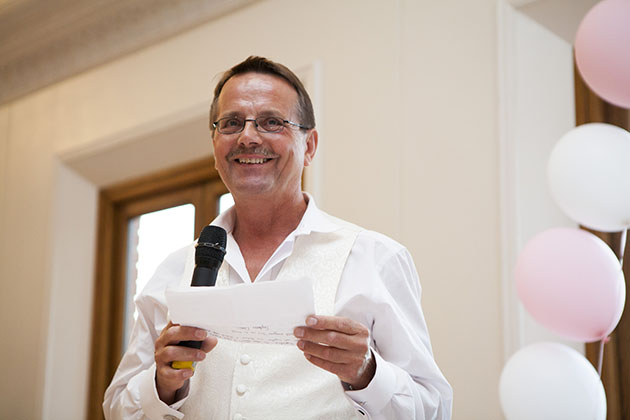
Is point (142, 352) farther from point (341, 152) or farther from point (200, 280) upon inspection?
point (341, 152)

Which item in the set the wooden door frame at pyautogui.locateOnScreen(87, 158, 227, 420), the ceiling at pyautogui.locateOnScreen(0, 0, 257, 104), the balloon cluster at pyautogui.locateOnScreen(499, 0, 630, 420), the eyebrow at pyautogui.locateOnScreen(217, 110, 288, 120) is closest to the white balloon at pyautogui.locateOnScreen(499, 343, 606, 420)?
the balloon cluster at pyautogui.locateOnScreen(499, 0, 630, 420)

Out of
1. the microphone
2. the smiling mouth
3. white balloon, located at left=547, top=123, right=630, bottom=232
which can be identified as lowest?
the microphone

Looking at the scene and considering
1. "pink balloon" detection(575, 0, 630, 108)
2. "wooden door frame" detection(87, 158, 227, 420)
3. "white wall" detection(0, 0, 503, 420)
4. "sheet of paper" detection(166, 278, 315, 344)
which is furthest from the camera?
"wooden door frame" detection(87, 158, 227, 420)

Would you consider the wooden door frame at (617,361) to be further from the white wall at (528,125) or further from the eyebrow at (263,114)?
the eyebrow at (263,114)

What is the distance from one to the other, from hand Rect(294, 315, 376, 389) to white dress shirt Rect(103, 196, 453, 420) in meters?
0.08

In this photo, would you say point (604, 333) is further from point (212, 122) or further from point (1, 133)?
point (1, 133)

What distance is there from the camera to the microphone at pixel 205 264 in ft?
6.34

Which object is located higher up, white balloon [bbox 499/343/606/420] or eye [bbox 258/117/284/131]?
eye [bbox 258/117/284/131]

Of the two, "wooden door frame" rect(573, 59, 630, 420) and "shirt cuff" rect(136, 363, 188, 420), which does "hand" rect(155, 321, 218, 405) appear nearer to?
"shirt cuff" rect(136, 363, 188, 420)

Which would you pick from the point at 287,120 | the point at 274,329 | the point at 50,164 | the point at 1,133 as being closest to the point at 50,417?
the point at 50,164

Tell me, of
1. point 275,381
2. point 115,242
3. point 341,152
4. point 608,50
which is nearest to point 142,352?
point 275,381

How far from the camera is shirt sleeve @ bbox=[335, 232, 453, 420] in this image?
6.52 ft

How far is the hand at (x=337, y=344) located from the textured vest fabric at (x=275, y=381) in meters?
0.23

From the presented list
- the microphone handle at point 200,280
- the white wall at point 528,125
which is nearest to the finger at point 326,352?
the microphone handle at point 200,280
